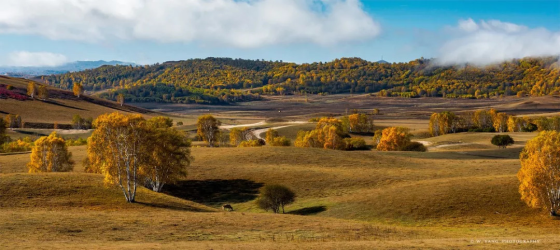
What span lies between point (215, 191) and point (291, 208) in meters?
14.7

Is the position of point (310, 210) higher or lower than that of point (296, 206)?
higher

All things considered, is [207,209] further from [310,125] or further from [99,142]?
[310,125]

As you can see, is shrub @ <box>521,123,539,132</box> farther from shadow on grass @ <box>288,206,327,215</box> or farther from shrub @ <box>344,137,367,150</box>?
shadow on grass @ <box>288,206,327,215</box>

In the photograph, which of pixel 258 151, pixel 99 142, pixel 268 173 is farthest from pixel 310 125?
pixel 99 142

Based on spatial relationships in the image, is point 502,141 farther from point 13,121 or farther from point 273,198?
point 13,121

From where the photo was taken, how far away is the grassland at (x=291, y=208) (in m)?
33.2

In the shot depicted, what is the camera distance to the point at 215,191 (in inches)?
2800

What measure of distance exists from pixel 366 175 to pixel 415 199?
1769 centimetres

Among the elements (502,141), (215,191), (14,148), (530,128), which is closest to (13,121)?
(14,148)

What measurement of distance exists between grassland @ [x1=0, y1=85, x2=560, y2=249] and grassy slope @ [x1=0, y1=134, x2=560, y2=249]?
0.12 metres

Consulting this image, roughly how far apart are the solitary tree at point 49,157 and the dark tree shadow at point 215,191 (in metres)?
21.2

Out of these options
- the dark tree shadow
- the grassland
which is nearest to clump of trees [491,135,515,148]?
the grassland

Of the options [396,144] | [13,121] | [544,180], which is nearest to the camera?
[544,180]

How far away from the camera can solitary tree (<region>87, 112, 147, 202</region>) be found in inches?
2036
